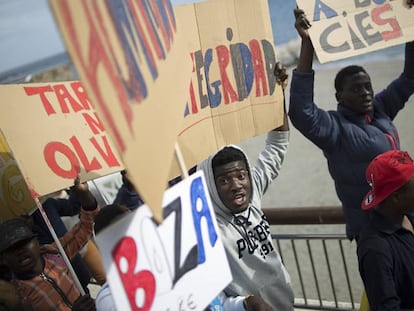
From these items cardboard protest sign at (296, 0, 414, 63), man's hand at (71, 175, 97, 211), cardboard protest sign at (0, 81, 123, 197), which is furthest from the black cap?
cardboard protest sign at (296, 0, 414, 63)

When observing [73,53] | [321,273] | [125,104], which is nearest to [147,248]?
[125,104]

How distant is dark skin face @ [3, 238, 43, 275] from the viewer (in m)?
2.37

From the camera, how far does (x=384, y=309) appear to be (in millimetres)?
1875

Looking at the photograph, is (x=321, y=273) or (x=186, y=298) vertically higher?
(x=186, y=298)

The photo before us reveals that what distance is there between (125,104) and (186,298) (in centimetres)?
72

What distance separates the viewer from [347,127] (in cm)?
281

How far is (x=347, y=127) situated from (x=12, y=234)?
181 centimetres

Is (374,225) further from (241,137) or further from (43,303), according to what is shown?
(43,303)

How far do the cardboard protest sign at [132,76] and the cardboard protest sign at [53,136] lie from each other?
43.9 inches

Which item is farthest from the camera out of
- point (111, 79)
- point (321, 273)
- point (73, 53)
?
point (321, 273)

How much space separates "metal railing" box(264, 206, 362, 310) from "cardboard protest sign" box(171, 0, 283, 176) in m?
1.05

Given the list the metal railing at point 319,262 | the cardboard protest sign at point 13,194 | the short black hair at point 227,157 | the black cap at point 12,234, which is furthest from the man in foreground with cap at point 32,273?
the metal railing at point 319,262

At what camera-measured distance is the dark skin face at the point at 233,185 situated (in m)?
2.30

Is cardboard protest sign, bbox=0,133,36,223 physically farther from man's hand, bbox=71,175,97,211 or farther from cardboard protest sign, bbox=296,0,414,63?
cardboard protest sign, bbox=296,0,414,63
